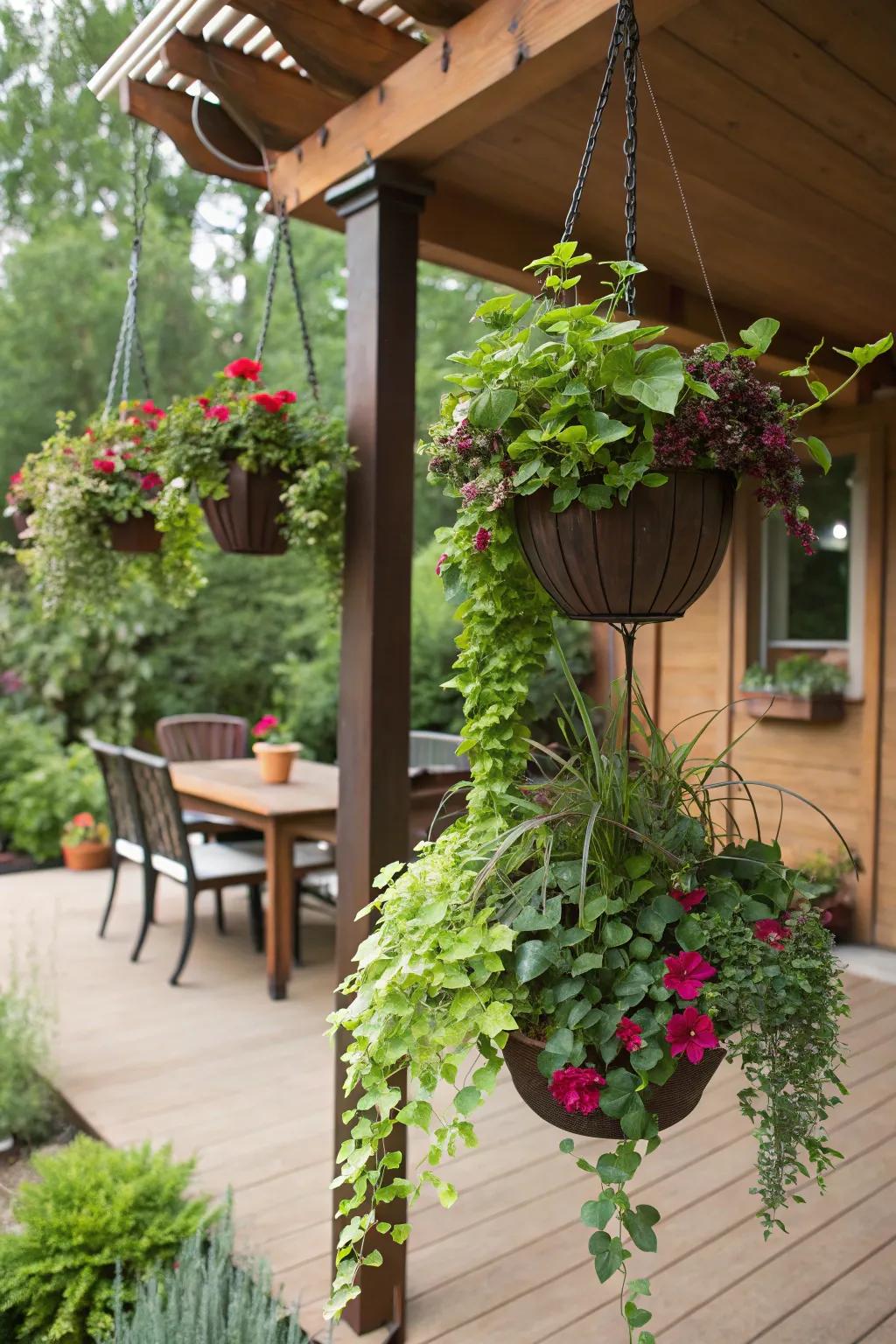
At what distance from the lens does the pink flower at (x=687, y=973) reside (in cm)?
114

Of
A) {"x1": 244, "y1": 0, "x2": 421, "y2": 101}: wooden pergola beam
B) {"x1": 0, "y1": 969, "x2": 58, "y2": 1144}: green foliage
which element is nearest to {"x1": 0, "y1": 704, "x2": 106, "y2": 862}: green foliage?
{"x1": 0, "y1": 969, "x2": 58, "y2": 1144}: green foliage

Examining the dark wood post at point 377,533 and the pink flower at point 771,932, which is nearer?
the pink flower at point 771,932

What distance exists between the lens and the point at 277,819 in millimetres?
3867

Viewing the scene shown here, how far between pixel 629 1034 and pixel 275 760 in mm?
3343

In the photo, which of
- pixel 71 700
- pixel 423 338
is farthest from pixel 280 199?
pixel 423 338

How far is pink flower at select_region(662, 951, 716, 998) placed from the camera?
114 cm

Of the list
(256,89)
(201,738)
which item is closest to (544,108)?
(256,89)

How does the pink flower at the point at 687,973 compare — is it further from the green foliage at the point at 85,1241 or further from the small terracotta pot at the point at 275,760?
the small terracotta pot at the point at 275,760

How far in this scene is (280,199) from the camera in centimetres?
235

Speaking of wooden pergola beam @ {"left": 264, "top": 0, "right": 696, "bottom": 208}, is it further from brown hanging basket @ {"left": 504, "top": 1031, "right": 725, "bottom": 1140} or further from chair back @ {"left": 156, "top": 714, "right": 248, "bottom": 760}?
chair back @ {"left": 156, "top": 714, "right": 248, "bottom": 760}

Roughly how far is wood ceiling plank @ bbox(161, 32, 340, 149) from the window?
2853mm

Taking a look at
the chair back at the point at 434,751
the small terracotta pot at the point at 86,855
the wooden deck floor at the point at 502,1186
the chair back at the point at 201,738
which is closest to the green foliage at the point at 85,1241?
the wooden deck floor at the point at 502,1186

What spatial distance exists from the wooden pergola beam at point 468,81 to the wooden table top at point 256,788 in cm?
206

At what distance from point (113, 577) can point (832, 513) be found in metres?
3.12
